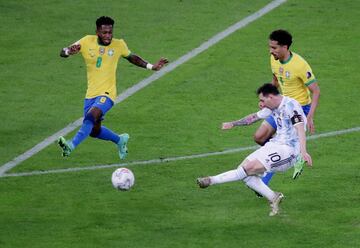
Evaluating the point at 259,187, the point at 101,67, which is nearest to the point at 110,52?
the point at 101,67

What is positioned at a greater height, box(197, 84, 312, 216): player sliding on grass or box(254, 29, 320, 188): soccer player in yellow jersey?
box(254, 29, 320, 188): soccer player in yellow jersey

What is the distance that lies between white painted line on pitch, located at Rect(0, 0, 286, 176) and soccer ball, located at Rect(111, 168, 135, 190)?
8.07ft

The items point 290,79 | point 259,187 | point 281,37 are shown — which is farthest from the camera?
point 290,79

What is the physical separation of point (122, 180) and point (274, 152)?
2.27m

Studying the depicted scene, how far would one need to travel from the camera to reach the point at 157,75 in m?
24.7

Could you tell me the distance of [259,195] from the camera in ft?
57.3

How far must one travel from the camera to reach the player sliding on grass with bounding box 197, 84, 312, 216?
16.3 metres


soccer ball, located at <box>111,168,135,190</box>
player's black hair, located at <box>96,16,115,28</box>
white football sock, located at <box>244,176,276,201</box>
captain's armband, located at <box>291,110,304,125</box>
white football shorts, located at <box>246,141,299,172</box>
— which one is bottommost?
white football sock, located at <box>244,176,276,201</box>

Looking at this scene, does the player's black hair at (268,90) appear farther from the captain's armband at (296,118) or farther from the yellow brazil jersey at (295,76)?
the yellow brazil jersey at (295,76)

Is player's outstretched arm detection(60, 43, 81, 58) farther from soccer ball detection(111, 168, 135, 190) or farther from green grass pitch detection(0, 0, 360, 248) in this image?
soccer ball detection(111, 168, 135, 190)

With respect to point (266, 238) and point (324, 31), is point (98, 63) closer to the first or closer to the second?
point (266, 238)

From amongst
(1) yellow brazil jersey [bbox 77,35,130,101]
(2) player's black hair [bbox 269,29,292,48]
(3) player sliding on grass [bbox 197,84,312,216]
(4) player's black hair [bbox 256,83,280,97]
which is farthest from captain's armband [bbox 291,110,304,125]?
(1) yellow brazil jersey [bbox 77,35,130,101]

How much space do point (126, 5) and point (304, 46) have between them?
196 inches

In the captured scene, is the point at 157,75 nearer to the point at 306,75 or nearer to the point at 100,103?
the point at 100,103
